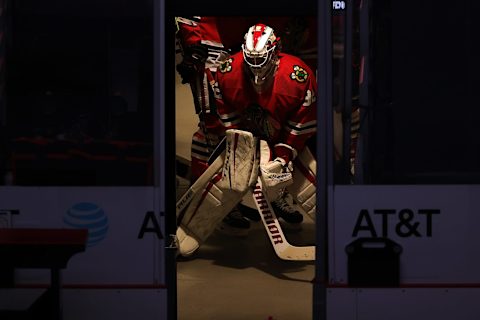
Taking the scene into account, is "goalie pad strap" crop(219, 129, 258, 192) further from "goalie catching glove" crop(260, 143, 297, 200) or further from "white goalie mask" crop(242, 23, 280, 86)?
"white goalie mask" crop(242, 23, 280, 86)

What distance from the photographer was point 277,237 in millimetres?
6543

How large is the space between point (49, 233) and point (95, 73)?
0.75 m

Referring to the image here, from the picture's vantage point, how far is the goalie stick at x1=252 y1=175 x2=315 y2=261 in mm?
6465

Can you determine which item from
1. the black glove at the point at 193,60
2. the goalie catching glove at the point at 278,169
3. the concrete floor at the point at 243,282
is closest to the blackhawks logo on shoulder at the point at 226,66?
the black glove at the point at 193,60

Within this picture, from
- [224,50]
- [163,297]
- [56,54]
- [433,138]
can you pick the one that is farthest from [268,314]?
[224,50]

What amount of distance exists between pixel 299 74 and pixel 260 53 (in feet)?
1.28

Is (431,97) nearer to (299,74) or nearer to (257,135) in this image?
(299,74)

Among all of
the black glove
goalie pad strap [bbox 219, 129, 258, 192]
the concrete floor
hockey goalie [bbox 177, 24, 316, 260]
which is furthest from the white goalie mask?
the concrete floor

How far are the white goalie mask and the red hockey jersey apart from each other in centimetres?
10

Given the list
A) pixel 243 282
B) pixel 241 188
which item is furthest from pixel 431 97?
pixel 241 188

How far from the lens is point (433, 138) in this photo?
11.8ft

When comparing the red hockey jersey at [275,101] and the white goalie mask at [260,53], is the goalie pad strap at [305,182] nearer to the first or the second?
the red hockey jersey at [275,101]

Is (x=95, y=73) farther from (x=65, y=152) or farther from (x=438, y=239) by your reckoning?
(x=438, y=239)

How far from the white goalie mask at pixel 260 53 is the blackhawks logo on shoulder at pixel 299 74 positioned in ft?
0.57
